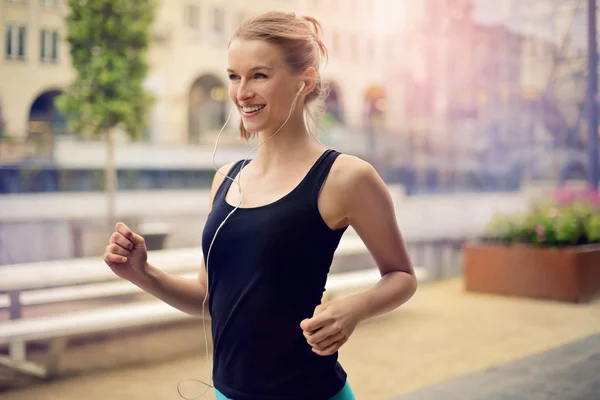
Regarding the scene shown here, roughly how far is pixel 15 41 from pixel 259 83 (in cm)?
1006

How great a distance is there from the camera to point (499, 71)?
19250 mm

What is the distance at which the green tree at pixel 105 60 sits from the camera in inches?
415

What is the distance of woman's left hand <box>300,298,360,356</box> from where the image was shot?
875 millimetres

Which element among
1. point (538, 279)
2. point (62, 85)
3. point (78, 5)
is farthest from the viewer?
point (62, 85)

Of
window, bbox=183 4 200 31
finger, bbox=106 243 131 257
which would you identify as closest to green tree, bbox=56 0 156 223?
window, bbox=183 4 200 31

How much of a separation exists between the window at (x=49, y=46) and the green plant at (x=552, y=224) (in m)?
8.11

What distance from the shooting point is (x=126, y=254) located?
1059mm

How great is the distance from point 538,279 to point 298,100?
577 cm

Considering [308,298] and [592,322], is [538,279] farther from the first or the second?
[308,298]

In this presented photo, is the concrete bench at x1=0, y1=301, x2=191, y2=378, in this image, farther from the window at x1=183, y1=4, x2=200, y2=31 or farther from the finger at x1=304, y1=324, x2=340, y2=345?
the window at x1=183, y1=4, x2=200, y2=31

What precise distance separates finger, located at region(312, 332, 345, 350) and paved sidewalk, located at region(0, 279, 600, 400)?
2411 mm

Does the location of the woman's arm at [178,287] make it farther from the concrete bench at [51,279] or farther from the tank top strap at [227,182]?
the concrete bench at [51,279]

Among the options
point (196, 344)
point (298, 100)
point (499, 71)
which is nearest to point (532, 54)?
point (499, 71)

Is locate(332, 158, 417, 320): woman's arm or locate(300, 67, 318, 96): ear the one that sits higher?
locate(300, 67, 318, 96): ear
